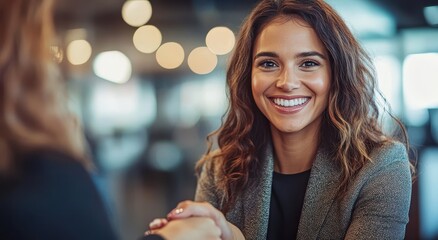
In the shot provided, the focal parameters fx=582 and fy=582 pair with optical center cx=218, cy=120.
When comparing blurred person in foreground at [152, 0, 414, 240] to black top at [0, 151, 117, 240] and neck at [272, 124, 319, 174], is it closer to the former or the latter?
neck at [272, 124, 319, 174]

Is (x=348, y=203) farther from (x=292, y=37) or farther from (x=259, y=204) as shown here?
(x=292, y=37)

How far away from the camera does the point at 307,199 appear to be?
1494 millimetres

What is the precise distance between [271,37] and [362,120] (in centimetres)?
33

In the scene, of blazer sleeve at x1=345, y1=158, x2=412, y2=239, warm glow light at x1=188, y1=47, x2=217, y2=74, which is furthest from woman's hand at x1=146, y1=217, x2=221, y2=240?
warm glow light at x1=188, y1=47, x2=217, y2=74

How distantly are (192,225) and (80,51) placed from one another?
6.51 m

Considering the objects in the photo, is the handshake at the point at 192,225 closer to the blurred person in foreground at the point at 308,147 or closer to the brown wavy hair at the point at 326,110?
the blurred person in foreground at the point at 308,147

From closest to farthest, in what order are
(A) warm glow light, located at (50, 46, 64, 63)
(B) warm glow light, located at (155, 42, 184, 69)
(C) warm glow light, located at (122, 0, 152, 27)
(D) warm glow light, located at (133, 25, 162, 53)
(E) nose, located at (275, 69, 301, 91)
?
(A) warm glow light, located at (50, 46, 64, 63) < (E) nose, located at (275, 69, 301, 91) < (C) warm glow light, located at (122, 0, 152, 27) < (D) warm glow light, located at (133, 25, 162, 53) < (B) warm glow light, located at (155, 42, 184, 69)

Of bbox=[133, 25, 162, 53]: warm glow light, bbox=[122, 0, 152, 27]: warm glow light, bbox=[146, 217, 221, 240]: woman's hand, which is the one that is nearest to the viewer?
bbox=[146, 217, 221, 240]: woman's hand

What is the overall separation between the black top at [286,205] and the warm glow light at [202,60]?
265 inches

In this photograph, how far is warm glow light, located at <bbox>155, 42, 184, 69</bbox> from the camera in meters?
8.55

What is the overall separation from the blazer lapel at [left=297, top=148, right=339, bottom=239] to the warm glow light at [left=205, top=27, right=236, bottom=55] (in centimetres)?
568

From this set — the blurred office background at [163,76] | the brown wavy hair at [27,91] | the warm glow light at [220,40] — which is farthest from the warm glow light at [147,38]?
the brown wavy hair at [27,91]

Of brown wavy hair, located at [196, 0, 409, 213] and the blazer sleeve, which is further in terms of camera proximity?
brown wavy hair, located at [196, 0, 409, 213]

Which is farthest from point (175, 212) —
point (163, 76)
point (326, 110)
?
point (163, 76)
